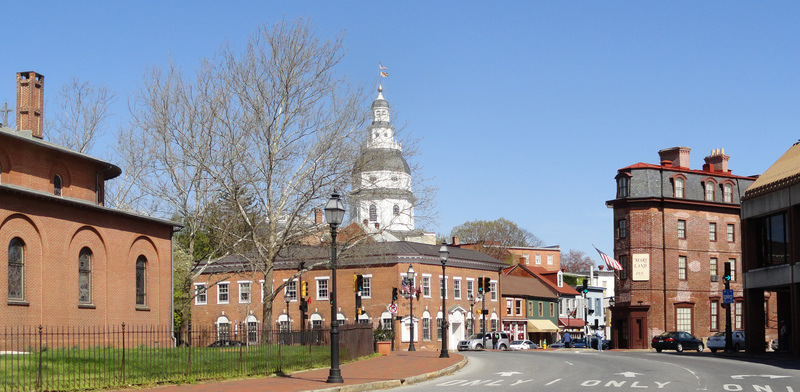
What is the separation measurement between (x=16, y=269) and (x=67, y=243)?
8.12 feet

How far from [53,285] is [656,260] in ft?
156

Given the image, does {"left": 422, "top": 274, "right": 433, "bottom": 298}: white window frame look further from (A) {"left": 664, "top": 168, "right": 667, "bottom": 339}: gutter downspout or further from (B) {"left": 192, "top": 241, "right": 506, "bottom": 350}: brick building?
(A) {"left": 664, "top": 168, "right": 667, "bottom": 339}: gutter downspout

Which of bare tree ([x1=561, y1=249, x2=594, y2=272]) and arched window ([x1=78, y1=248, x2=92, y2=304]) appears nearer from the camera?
arched window ([x1=78, y1=248, x2=92, y2=304])

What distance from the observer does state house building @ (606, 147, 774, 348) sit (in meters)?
66.5

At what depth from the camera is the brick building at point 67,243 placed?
2980 cm

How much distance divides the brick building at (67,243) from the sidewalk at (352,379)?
33.3 ft

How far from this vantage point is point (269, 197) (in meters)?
40.0

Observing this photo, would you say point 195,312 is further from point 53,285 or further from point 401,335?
point 53,285

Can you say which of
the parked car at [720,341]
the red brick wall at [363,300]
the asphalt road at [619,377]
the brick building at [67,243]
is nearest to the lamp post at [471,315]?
the red brick wall at [363,300]

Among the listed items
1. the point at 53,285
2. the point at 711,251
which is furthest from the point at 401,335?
the point at 53,285

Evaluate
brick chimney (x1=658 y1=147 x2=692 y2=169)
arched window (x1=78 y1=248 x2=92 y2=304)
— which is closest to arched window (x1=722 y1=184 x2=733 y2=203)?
brick chimney (x1=658 y1=147 x2=692 y2=169)

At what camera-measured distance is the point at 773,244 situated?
42500 millimetres

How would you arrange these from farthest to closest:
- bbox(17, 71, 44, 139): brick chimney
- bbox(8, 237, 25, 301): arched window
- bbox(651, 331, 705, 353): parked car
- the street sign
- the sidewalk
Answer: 1. bbox(651, 331, 705, 353): parked car
2. the street sign
3. bbox(17, 71, 44, 139): brick chimney
4. bbox(8, 237, 25, 301): arched window
5. the sidewalk

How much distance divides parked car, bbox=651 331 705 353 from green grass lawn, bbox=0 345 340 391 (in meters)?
32.9
